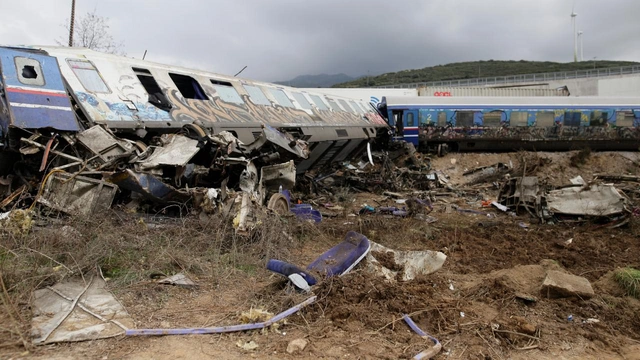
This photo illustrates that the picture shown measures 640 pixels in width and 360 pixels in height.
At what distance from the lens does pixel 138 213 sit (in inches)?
273

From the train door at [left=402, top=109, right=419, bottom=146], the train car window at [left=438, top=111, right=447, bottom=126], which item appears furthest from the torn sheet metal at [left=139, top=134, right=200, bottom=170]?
the train car window at [left=438, top=111, right=447, bottom=126]

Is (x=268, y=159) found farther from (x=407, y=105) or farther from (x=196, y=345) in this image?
(x=407, y=105)

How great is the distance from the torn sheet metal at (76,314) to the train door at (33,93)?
3607 mm

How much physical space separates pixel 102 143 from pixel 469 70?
89.4 metres

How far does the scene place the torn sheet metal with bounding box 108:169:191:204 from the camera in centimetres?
655

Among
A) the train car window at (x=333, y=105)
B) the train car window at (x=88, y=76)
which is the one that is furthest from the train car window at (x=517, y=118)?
the train car window at (x=88, y=76)

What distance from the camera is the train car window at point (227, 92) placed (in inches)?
455

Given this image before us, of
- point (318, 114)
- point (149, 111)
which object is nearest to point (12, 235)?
point (149, 111)

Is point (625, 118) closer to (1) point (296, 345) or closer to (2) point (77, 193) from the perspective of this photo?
(1) point (296, 345)

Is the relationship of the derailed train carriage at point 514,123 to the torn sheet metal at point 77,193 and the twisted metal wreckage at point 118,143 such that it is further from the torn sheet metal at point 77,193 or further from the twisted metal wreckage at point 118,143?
the torn sheet metal at point 77,193

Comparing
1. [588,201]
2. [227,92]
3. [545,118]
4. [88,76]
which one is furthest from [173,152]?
Answer: [545,118]

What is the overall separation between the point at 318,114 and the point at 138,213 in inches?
393

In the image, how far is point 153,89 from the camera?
9805 mm

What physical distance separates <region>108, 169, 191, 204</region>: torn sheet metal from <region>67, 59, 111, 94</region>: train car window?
2.63 meters
